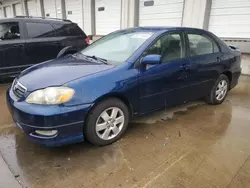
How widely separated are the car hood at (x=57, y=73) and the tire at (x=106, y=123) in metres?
0.45

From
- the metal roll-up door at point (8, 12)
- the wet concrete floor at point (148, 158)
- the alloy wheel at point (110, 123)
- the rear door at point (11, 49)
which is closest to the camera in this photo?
the wet concrete floor at point (148, 158)

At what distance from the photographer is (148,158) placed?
2594 millimetres

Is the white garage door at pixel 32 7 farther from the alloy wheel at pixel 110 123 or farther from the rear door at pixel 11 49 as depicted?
the alloy wheel at pixel 110 123

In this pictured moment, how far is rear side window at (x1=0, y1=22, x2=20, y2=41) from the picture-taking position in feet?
16.2

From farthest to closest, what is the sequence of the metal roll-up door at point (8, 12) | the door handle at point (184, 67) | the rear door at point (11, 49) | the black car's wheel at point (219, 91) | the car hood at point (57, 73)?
the metal roll-up door at point (8, 12)
the rear door at point (11, 49)
the black car's wheel at point (219, 91)
the door handle at point (184, 67)
the car hood at point (57, 73)

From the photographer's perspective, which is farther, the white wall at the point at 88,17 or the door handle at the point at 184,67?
the white wall at the point at 88,17

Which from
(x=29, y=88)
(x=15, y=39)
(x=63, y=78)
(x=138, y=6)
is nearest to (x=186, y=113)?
(x=63, y=78)

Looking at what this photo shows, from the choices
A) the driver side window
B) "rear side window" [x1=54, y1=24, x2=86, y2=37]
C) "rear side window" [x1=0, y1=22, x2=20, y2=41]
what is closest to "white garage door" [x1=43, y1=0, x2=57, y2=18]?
"rear side window" [x1=54, y1=24, x2=86, y2=37]

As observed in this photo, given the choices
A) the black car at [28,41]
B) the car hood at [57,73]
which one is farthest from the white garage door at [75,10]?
the car hood at [57,73]

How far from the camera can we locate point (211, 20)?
7.17 metres

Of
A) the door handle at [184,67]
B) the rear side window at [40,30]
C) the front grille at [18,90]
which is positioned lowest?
the front grille at [18,90]

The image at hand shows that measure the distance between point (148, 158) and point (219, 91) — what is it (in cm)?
251

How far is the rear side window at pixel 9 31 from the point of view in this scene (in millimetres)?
4941

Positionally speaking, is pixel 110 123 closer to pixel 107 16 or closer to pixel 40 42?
pixel 40 42
